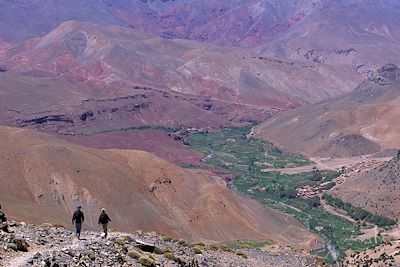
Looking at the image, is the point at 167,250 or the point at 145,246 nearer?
the point at 145,246

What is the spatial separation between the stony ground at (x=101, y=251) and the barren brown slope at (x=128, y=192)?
144 ft

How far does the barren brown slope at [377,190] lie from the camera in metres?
118

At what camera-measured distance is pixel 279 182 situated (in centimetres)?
14800

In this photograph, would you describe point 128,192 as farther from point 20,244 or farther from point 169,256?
point 20,244

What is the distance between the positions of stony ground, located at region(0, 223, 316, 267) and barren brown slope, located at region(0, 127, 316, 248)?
43753mm

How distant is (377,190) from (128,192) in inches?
2108

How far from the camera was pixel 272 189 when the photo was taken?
140875mm

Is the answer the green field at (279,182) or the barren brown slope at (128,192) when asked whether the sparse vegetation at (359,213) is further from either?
the barren brown slope at (128,192)

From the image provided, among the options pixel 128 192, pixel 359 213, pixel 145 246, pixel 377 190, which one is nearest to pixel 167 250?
pixel 145 246

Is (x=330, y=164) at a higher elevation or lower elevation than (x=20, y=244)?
lower

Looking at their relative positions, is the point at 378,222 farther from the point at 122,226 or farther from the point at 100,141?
the point at 100,141

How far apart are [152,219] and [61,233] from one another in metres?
56.0

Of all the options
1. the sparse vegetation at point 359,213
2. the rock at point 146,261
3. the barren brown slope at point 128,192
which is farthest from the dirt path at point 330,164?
the rock at point 146,261

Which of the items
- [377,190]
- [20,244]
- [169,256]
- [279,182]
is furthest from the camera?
[279,182]
